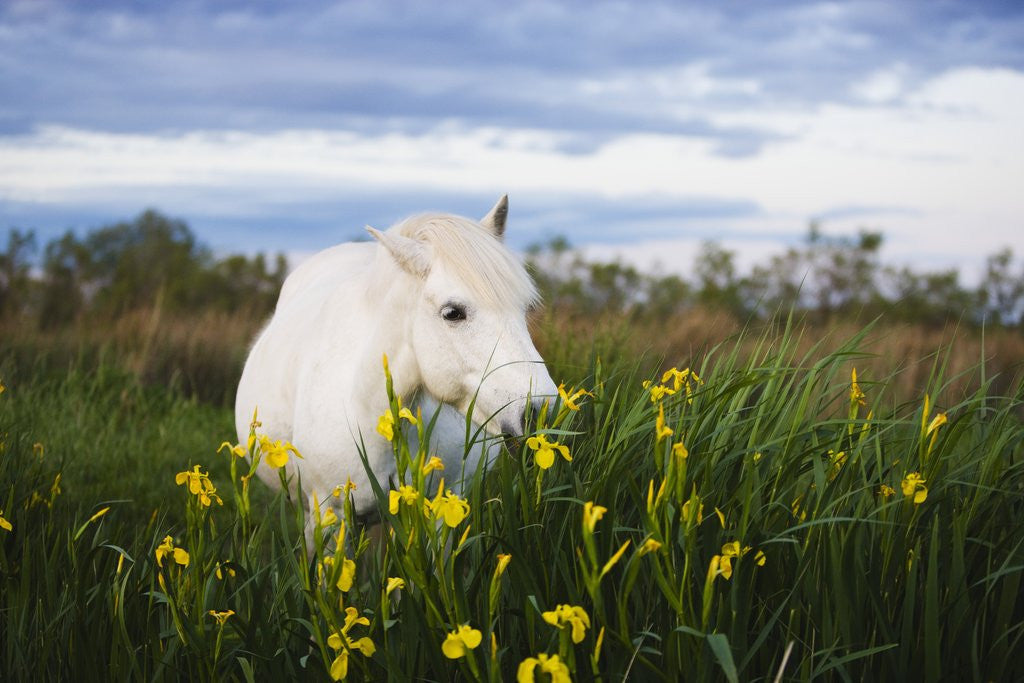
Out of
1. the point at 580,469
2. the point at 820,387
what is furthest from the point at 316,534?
the point at 820,387

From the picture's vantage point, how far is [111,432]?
21.3 ft

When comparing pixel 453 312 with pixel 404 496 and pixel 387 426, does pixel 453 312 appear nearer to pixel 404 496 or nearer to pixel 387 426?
pixel 387 426

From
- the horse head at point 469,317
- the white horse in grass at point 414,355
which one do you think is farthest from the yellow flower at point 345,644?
the horse head at point 469,317

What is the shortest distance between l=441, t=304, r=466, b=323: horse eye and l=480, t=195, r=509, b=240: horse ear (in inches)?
23.2

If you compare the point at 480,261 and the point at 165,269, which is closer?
the point at 480,261

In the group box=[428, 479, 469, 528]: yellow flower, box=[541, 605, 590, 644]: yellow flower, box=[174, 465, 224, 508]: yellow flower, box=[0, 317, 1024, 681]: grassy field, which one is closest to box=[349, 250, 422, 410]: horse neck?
box=[0, 317, 1024, 681]: grassy field

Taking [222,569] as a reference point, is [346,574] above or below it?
above

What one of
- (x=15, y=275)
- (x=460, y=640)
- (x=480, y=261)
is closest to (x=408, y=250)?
(x=480, y=261)

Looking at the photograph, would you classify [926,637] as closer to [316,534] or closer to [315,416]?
[316,534]

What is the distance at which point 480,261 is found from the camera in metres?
3.18

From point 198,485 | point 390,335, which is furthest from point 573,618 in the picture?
point 390,335

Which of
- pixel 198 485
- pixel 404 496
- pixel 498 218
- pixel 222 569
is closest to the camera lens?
pixel 404 496

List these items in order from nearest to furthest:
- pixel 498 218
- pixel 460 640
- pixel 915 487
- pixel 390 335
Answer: pixel 460 640, pixel 915 487, pixel 390 335, pixel 498 218

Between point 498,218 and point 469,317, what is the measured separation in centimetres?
79
